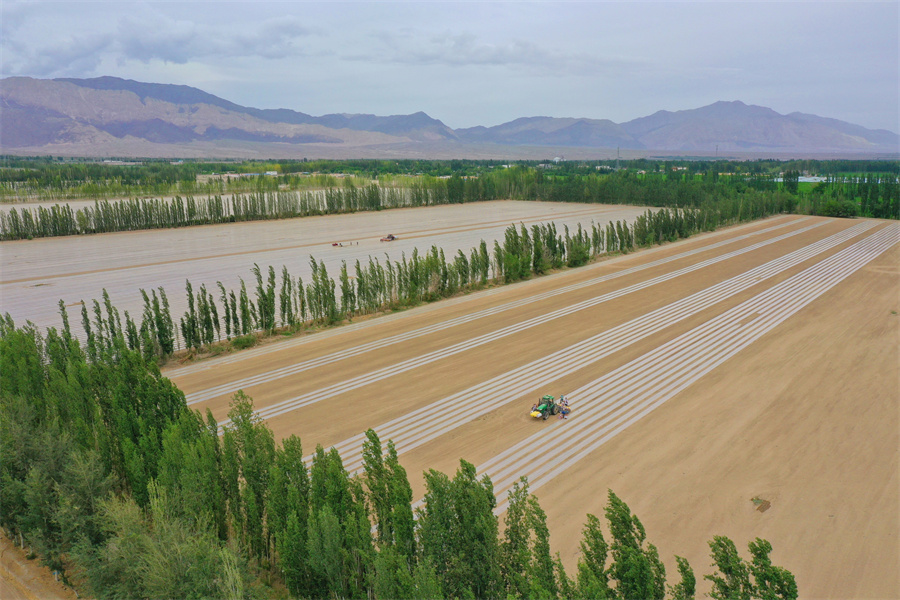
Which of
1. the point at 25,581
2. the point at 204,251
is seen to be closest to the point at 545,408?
the point at 25,581

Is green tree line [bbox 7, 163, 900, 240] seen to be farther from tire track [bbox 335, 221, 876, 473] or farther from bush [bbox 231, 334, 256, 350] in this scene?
bush [bbox 231, 334, 256, 350]

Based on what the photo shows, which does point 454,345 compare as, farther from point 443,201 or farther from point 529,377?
point 443,201

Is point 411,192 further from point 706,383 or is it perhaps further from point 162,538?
point 162,538

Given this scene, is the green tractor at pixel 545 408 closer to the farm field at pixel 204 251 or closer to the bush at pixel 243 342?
the bush at pixel 243 342

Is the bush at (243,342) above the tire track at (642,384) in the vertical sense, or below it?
above

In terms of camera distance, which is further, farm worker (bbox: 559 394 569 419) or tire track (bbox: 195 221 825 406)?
tire track (bbox: 195 221 825 406)

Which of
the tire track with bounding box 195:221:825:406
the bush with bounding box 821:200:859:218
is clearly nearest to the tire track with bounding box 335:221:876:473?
the tire track with bounding box 195:221:825:406

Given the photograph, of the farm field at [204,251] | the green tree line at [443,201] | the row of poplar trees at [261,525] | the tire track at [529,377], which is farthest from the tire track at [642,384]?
the green tree line at [443,201]
